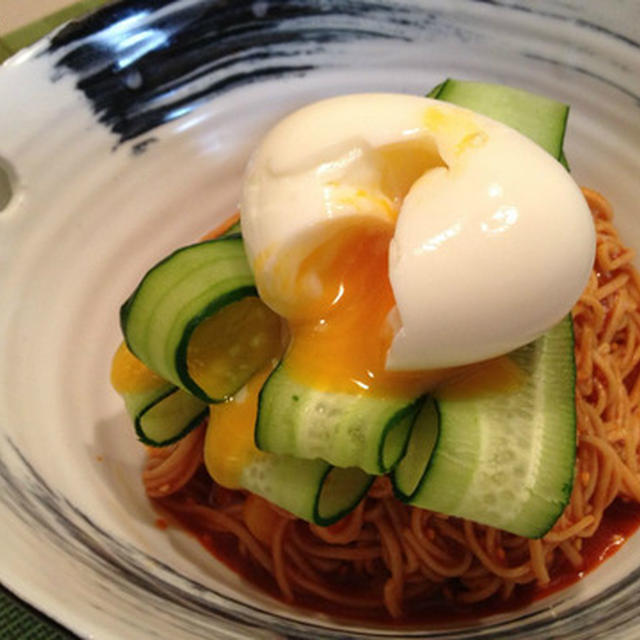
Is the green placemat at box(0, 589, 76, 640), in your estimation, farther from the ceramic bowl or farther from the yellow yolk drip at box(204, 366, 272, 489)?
the yellow yolk drip at box(204, 366, 272, 489)

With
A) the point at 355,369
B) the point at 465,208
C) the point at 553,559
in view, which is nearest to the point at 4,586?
the point at 355,369

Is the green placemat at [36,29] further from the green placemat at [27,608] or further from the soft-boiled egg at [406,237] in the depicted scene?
the soft-boiled egg at [406,237]

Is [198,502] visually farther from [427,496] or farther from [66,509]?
[427,496]

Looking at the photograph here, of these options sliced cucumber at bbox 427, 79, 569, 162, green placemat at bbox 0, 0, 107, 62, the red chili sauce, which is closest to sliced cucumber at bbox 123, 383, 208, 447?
the red chili sauce

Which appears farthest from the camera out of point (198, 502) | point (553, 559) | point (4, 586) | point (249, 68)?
point (249, 68)

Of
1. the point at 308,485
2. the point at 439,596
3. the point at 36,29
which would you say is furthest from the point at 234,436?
the point at 36,29
